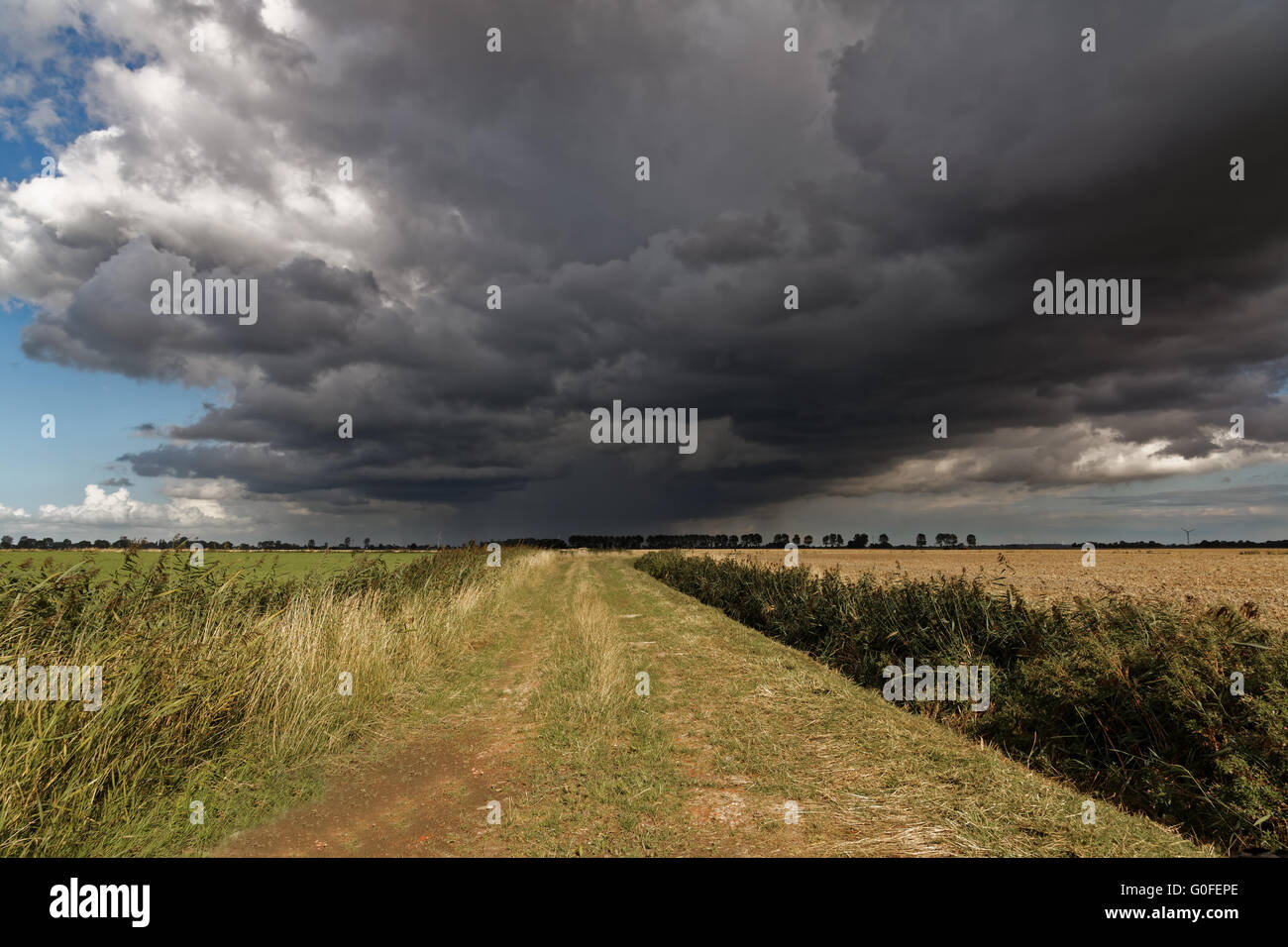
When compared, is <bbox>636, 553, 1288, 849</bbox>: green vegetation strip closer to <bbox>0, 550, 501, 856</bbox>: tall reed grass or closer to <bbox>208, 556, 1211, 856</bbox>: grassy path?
<bbox>208, 556, 1211, 856</bbox>: grassy path

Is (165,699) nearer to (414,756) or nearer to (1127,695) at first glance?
(414,756)

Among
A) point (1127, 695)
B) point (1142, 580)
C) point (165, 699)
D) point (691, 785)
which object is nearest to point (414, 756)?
point (165, 699)

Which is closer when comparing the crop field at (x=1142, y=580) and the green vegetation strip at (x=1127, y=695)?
the green vegetation strip at (x=1127, y=695)

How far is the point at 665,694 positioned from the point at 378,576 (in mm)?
10586

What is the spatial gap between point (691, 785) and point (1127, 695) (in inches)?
249

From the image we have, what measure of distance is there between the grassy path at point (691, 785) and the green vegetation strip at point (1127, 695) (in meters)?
0.97

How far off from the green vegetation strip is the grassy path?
97 centimetres

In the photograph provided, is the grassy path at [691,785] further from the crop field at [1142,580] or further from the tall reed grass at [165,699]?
the crop field at [1142,580]

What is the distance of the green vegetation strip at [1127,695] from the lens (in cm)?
591

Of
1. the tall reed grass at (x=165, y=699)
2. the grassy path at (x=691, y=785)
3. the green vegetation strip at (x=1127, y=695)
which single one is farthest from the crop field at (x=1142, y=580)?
the tall reed grass at (x=165, y=699)

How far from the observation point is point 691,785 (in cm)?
667
